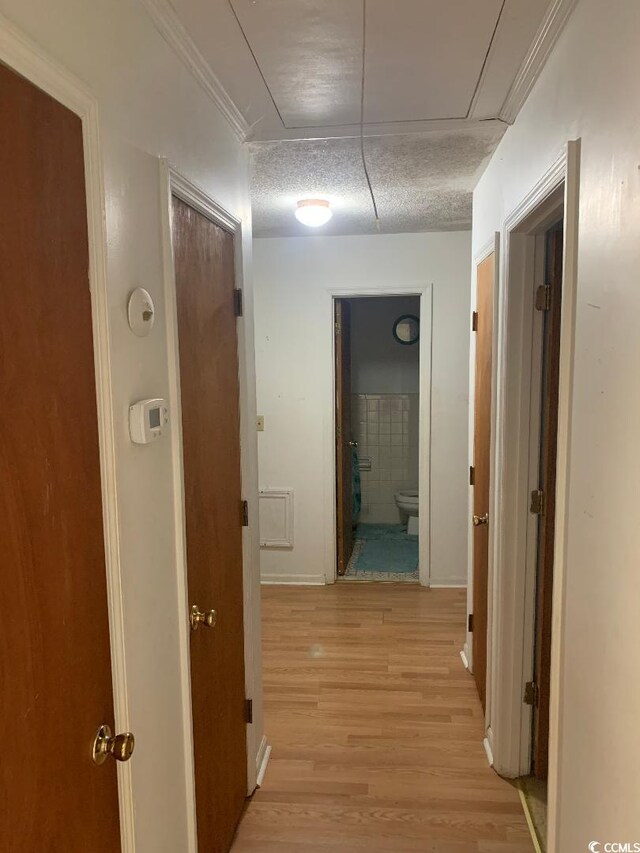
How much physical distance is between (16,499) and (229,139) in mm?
1613

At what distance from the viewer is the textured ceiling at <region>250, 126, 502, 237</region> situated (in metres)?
2.35

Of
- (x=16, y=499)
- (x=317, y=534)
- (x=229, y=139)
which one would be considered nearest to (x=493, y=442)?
(x=229, y=139)

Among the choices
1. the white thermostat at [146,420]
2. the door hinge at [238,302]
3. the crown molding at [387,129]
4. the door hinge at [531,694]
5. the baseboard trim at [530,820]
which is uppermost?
the crown molding at [387,129]

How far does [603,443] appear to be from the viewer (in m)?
1.18

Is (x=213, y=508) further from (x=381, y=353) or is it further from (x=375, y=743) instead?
(x=381, y=353)

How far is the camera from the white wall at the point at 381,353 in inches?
225

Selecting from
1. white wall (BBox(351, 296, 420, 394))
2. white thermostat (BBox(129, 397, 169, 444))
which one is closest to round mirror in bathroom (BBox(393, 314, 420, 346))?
white wall (BBox(351, 296, 420, 394))

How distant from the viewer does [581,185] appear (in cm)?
134

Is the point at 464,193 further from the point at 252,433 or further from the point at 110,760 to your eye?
the point at 110,760

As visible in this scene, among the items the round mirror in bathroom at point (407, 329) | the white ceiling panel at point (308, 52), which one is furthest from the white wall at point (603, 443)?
the round mirror in bathroom at point (407, 329)

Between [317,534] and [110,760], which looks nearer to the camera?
[110,760]

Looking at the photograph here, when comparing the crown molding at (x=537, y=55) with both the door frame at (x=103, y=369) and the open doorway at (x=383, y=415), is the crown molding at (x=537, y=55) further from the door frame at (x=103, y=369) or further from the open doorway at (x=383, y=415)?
the open doorway at (x=383, y=415)

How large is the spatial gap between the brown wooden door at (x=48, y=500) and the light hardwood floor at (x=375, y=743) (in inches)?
51.0

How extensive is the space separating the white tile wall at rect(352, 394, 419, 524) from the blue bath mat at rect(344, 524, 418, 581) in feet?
0.79
